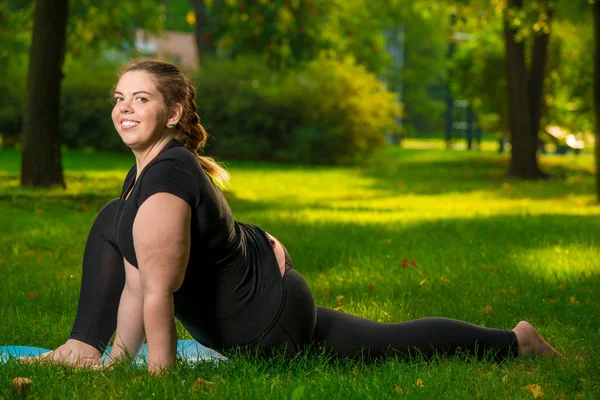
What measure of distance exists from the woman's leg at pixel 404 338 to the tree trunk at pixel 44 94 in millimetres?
10511

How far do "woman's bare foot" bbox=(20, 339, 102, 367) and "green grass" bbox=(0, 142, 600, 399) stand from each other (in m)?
0.12

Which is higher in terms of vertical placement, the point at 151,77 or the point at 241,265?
the point at 151,77

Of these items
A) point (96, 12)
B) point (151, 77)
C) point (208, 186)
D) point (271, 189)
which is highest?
point (96, 12)

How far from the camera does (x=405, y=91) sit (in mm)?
55562

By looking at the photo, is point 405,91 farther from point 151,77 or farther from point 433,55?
point 151,77

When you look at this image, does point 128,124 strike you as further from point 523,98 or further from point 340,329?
point 523,98

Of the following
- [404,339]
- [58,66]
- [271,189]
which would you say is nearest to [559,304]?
[404,339]

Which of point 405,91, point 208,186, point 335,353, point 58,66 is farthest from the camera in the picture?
point 405,91

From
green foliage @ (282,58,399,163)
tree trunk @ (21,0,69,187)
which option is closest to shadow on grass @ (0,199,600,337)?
tree trunk @ (21,0,69,187)

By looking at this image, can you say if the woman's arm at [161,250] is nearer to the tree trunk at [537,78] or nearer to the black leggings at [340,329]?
the black leggings at [340,329]

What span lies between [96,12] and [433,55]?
35.0 m

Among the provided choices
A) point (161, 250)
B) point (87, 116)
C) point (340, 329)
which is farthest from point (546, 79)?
point (161, 250)

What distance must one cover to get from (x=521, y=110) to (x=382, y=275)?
15.0 metres

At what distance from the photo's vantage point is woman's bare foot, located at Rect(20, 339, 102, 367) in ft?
14.3
